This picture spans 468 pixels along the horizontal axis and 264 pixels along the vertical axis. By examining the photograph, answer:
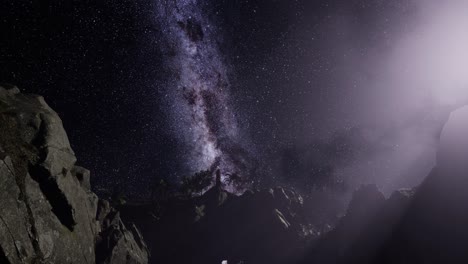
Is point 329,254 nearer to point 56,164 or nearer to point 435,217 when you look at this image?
point 435,217

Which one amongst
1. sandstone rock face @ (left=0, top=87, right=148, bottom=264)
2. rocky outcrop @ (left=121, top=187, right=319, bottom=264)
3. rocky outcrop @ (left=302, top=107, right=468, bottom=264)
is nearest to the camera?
sandstone rock face @ (left=0, top=87, right=148, bottom=264)

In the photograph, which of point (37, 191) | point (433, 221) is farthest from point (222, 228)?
point (37, 191)

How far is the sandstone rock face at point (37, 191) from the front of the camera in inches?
892

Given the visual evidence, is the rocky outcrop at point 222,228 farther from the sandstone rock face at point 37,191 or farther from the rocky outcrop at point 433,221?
the sandstone rock face at point 37,191

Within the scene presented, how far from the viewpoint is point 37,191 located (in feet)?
90.2

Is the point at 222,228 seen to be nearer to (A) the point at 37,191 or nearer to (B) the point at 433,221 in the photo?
(B) the point at 433,221

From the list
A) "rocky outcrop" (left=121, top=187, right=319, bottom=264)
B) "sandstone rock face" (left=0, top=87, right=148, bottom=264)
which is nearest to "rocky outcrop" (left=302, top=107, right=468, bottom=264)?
"rocky outcrop" (left=121, top=187, right=319, bottom=264)

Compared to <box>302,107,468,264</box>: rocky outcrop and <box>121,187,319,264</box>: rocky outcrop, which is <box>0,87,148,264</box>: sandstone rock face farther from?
<box>121,187,319,264</box>: rocky outcrop

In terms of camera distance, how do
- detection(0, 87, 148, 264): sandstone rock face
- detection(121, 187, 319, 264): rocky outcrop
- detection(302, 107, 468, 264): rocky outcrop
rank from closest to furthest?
detection(0, 87, 148, 264): sandstone rock face < detection(302, 107, 468, 264): rocky outcrop < detection(121, 187, 319, 264): rocky outcrop

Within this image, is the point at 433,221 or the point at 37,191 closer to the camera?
the point at 37,191

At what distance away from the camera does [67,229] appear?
98.7ft

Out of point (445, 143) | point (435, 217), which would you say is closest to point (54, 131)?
point (435, 217)

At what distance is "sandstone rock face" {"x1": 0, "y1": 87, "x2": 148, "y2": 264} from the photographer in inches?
892

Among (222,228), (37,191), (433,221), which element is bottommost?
(433,221)
